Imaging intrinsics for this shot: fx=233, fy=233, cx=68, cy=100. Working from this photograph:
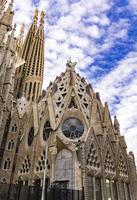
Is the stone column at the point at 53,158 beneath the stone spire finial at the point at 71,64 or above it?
beneath

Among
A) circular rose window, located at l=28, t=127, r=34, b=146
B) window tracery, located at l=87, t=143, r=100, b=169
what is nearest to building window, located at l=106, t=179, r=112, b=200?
window tracery, located at l=87, t=143, r=100, b=169

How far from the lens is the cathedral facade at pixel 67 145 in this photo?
2159 centimetres

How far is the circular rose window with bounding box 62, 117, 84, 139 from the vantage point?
81.9 ft

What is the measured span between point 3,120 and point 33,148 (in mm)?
6154

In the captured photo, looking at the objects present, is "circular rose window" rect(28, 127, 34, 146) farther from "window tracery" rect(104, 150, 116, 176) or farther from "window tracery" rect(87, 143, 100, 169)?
"window tracery" rect(104, 150, 116, 176)

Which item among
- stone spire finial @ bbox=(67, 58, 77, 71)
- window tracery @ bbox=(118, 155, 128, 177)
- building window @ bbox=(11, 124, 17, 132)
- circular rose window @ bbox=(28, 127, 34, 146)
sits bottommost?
window tracery @ bbox=(118, 155, 128, 177)

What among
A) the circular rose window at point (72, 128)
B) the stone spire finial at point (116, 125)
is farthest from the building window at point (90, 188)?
the stone spire finial at point (116, 125)

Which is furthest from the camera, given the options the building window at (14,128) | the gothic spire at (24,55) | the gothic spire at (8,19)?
the gothic spire at (24,55)

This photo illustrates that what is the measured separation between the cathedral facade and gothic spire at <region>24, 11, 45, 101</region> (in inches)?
788

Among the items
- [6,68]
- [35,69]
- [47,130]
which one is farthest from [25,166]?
[35,69]

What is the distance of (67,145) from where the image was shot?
71.6ft

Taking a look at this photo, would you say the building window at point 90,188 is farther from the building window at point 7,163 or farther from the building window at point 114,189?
the building window at point 7,163

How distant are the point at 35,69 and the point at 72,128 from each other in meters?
33.9

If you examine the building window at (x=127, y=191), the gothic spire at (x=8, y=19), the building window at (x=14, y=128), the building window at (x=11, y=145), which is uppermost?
the gothic spire at (x=8, y=19)
